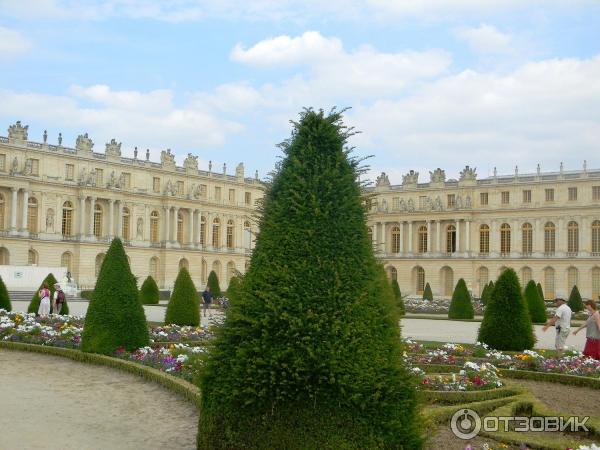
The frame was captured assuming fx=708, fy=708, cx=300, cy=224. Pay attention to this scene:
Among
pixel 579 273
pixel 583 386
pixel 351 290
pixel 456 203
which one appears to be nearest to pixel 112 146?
pixel 456 203

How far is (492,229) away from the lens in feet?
198

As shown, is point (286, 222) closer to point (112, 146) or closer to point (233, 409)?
point (233, 409)

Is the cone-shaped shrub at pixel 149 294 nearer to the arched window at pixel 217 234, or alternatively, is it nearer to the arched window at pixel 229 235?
the arched window at pixel 217 234

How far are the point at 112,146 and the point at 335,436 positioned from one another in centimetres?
5480

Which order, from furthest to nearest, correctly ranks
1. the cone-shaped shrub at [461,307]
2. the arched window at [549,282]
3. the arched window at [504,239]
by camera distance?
the arched window at [504,239], the arched window at [549,282], the cone-shaped shrub at [461,307]

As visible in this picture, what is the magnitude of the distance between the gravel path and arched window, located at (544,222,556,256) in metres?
51.7

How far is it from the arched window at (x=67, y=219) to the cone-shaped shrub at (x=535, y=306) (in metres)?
37.6

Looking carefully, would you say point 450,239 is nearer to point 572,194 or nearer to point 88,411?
point 572,194

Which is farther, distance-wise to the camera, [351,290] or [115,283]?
[115,283]

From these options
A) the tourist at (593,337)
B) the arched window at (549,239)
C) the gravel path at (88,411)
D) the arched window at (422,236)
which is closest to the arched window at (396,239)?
the arched window at (422,236)

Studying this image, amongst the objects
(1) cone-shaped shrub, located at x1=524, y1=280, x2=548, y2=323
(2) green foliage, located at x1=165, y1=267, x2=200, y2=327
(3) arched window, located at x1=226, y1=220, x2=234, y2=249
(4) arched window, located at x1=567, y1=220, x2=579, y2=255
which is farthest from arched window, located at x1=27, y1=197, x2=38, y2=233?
Result: (4) arched window, located at x1=567, y1=220, x2=579, y2=255

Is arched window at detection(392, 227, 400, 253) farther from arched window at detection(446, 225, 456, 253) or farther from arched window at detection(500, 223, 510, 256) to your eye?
arched window at detection(500, 223, 510, 256)

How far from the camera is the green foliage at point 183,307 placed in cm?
1775

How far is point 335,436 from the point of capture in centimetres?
480
